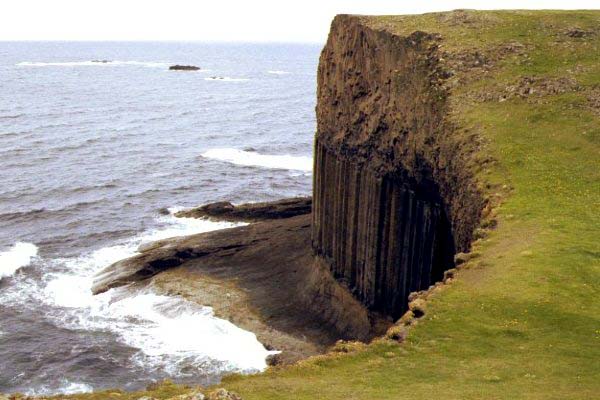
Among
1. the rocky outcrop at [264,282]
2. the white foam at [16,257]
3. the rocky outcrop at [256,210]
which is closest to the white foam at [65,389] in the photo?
the rocky outcrop at [264,282]

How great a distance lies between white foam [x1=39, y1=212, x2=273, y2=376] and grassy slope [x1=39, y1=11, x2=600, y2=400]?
16415 millimetres

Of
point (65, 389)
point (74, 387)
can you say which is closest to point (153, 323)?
point (74, 387)

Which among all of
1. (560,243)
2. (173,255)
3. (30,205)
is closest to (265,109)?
(30,205)

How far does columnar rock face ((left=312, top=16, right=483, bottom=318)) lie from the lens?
35281mm

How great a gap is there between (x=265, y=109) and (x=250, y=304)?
98546 millimetres

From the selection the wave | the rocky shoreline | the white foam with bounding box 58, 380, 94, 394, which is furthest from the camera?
the rocky shoreline

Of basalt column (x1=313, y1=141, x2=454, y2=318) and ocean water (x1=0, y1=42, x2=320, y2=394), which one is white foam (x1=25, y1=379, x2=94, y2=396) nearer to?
ocean water (x1=0, y1=42, x2=320, y2=394)

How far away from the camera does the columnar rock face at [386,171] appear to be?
35.3m

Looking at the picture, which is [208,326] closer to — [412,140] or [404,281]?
[404,281]

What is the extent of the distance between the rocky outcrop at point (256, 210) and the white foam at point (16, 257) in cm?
1373

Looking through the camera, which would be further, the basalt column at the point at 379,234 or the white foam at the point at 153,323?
the white foam at the point at 153,323

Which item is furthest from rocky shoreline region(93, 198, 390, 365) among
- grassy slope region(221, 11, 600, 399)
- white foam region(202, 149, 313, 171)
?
white foam region(202, 149, 313, 171)

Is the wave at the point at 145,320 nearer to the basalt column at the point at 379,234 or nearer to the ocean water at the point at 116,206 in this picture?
the ocean water at the point at 116,206

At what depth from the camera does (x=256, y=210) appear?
2482 inches
